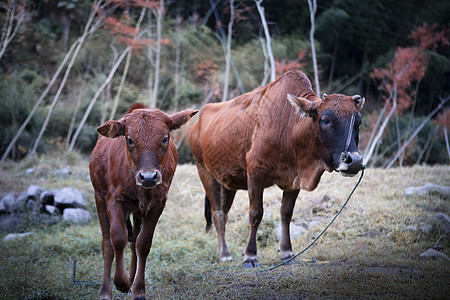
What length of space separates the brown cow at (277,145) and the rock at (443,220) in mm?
2284

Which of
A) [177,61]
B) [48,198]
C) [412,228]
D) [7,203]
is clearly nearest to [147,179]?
[412,228]

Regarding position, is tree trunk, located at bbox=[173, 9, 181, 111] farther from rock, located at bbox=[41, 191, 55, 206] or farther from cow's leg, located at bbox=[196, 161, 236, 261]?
cow's leg, located at bbox=[196, 161, 236, 261]

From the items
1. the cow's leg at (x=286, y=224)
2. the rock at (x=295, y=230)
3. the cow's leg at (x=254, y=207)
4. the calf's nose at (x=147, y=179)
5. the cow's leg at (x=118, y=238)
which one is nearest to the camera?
the calf's nose at (x=147, y=179)

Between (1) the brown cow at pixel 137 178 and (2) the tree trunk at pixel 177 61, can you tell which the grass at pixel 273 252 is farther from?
(2) the tree trunk at pixel 177 61

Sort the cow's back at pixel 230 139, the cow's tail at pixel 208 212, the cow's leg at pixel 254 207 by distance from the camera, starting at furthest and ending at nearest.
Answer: the cow's tail at pixel 208 212 < the cow's back at pixel 230 139 < the cow's leg at pixel 254 207

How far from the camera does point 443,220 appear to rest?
5.77 metres

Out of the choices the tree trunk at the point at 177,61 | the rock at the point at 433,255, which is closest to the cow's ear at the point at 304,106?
the rock at the point at 433,255

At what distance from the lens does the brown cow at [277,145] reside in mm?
3955

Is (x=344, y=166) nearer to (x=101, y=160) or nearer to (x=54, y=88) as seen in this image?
(x=101, y=160)

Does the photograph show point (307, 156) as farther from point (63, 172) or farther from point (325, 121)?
point (63, 172)

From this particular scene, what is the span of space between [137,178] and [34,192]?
5.86 meters

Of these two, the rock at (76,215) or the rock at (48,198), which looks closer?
the rock at (76,215)

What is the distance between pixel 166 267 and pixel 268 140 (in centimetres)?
197

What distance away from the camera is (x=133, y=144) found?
11.2 feet
